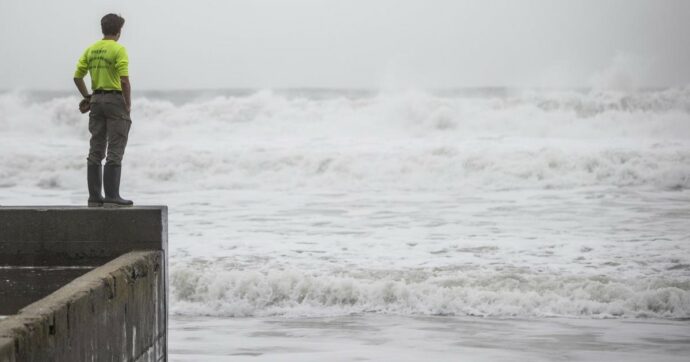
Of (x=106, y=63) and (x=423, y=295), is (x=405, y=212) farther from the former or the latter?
(x=106, y=63)

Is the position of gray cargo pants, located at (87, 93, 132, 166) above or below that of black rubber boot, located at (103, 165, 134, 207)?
above

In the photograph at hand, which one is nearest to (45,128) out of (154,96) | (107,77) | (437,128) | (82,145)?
(82,145)

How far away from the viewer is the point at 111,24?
297 inches

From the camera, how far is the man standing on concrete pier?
24.8ft

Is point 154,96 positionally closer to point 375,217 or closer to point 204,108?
point 204,108

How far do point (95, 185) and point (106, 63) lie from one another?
2.88ft

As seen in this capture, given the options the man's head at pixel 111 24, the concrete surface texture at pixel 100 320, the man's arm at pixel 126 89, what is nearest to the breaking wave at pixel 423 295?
the man's arm at pixel 126 89

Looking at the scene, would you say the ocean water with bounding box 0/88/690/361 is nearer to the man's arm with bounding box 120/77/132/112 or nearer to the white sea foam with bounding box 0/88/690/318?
the white sea foam with bounding box 0/88/690/318

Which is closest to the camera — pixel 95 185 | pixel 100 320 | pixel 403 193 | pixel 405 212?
pixel 100 320

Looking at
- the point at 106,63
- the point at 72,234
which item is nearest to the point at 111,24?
the point at 106,63

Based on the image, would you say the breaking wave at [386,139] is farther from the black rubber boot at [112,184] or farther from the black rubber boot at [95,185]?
the black rubber boot at [112,184]

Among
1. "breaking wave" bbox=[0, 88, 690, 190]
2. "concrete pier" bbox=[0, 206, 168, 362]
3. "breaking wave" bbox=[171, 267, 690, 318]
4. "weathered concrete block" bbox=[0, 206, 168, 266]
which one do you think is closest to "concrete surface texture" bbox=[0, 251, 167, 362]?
"concrete pier" bbox=[0, 206, 168, 362]

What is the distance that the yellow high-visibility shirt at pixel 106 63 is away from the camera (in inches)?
297

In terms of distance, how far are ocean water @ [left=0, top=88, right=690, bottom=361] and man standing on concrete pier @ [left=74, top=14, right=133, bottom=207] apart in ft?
6.37
